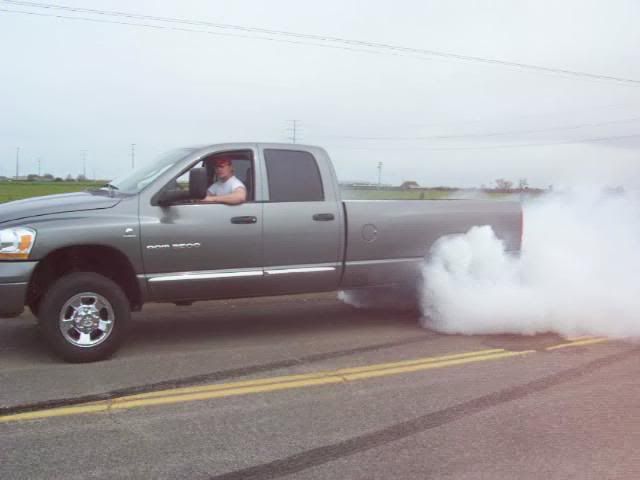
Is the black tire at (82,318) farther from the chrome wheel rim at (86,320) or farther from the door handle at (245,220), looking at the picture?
the door handle at (245,220)

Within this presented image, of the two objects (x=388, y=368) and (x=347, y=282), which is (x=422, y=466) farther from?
(x=347, y=282)

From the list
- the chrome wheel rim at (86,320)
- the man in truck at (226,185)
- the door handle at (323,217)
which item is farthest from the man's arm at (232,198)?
the chrome wheel rim at (86,320)

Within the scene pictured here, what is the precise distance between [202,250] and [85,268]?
1.03 m

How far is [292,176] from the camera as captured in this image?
6.42 metres

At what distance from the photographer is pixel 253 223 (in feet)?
19.8

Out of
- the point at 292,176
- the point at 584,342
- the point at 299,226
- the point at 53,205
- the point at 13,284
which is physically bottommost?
the point at 584,342

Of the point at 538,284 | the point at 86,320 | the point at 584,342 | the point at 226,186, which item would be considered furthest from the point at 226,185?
the point at 584,342

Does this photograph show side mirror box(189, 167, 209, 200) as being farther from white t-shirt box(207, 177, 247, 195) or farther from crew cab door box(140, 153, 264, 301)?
white t-shirt box(207, 177, 247, 195)

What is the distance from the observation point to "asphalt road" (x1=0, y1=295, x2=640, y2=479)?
354cm

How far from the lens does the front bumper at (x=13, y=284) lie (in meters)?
5.07

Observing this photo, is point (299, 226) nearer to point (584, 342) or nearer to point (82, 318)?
point (82, 318)

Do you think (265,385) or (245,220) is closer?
(265,385)

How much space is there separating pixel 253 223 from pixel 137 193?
42.9 inches

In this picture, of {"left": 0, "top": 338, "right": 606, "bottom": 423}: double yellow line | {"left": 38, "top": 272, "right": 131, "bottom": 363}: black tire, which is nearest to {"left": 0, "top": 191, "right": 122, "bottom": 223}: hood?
{"left": 38, "top": 272, "right": 131, "bottom": 363}: black tire
